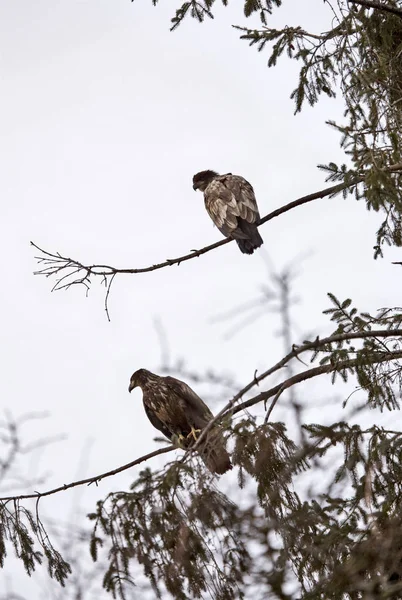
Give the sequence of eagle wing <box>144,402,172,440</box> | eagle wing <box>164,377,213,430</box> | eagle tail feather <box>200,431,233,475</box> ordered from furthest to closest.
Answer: eagle wing <box>144,402,172,440</box> → eagle wing <box>164,377,213,430</box> → eagle tail feather <box>200,431,233,475</box>

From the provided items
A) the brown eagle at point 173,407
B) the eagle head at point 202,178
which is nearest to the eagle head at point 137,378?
the brown eagle at point 173,407

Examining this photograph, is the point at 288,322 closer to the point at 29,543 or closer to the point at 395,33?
the point at 29,543

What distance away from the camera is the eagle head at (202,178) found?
10.0m

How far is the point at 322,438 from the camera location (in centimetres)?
534

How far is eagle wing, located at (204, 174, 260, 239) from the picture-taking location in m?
8.49

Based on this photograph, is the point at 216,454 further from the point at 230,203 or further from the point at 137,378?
the point at 137,378

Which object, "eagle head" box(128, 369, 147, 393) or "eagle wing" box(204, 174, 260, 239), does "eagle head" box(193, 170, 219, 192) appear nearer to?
"eagle wing" box(204, 174, 260, 239)

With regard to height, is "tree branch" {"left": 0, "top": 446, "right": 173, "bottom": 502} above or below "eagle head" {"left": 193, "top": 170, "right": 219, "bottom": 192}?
below

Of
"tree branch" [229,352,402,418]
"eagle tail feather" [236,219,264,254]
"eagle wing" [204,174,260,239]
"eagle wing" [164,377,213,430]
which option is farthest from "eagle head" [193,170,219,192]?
"tree branch" [229,352,402,418]

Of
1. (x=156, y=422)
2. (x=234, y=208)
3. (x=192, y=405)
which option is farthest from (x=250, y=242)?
(x=156, y=422)

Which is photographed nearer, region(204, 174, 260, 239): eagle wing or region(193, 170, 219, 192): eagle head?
region(204, 174, 260, 239): eagle wing

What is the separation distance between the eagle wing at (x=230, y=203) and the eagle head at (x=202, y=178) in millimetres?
236

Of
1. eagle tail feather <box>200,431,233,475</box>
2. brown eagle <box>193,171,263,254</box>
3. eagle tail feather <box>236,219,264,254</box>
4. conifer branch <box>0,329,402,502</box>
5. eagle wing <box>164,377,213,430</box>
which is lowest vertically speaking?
eagle tail feather <box>200,431,233,475</box>

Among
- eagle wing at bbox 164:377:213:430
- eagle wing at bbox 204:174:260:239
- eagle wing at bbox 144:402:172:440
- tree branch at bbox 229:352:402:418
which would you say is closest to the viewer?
tree branch at bbox 229:352:402:418
